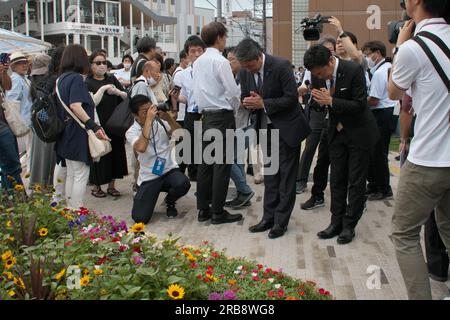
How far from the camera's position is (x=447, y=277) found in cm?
365

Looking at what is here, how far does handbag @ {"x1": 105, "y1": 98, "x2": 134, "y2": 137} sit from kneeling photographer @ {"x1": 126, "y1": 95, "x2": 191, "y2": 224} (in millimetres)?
422

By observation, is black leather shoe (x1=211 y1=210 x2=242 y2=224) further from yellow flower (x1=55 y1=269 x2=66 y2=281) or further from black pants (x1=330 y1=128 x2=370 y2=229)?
yellow flower (x1=55 y1=269 x2=66 y2=281)

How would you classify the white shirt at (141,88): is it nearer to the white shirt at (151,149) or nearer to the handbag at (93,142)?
the white shirt at (151,149)

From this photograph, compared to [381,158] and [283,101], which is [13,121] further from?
[381,158]

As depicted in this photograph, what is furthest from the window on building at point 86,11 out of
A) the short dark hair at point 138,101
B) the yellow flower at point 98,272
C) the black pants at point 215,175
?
the yellow flower at point 98,272

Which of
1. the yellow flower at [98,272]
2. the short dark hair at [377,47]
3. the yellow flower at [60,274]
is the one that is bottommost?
the yellow flower at [60,274]

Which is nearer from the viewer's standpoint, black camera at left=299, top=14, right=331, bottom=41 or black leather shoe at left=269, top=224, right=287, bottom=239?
black leather shoe at left=269, top=224, right=287, bottom=239

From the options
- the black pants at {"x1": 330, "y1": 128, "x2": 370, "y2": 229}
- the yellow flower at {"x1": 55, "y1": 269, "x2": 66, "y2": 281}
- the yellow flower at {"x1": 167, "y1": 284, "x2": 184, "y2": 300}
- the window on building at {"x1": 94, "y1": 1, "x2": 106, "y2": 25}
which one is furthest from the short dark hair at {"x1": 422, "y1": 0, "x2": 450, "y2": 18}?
the window on building at {"x1": 94, "y1": 1, "x2": 106, "y2": 25}

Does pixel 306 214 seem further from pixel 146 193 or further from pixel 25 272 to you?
pixel 25 272

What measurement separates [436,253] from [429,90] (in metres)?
Result: 1.45

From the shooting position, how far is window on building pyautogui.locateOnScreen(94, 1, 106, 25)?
134ft

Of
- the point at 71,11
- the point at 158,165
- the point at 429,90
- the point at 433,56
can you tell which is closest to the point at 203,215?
the point at 158,165

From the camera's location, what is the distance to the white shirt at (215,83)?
508 cm

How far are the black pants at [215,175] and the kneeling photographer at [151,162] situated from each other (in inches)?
10.7
